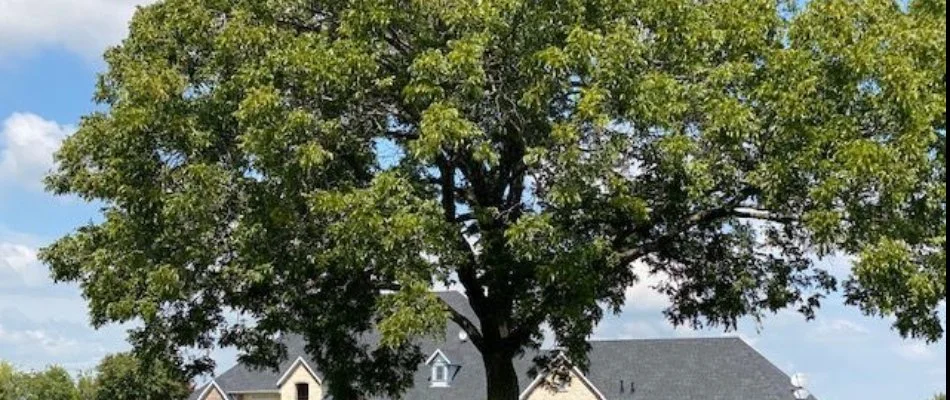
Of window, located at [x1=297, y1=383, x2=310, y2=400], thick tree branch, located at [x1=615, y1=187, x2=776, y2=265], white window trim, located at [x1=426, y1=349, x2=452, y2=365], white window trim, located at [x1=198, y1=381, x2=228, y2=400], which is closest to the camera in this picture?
thick tree branch, located at [x1=615, y1=187, x2=776, y2=265]

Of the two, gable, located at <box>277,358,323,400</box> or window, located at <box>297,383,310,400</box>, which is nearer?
gable, located at <box>277,358,323,400</box>

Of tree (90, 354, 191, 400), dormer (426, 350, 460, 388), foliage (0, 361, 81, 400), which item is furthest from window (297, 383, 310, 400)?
foliage (0, 361, 81, 400)

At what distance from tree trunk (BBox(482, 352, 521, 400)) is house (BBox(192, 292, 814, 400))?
24406 millimetres

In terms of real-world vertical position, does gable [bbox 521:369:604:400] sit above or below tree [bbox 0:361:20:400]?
below

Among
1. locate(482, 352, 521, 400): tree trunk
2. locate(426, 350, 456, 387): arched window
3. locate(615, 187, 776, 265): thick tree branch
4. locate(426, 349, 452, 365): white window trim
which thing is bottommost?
locate(482, 352, 521, 400): tree trunk

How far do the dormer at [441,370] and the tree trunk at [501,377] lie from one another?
2982 cm

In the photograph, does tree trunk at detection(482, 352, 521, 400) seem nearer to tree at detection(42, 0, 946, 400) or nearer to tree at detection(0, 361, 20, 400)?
tree at detection(42, 0, 946, 400)

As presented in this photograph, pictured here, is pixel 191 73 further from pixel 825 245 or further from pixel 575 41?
pixel 825 245

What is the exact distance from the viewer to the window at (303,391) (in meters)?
53.0

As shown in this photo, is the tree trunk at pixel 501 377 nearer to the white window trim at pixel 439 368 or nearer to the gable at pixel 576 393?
the gable at pixel 576 393

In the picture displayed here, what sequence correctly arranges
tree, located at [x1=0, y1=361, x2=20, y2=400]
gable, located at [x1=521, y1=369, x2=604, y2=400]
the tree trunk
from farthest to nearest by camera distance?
tree, located at [x1=0, y1=361, x2=20, y2=400] → gable, located at [x1=521, y1=369, x2=604, y2=400] → the tree trunk

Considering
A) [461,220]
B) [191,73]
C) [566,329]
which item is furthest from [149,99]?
[566,329]

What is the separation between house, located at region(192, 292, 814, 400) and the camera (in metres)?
47.0

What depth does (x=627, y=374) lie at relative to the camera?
4881 cm
